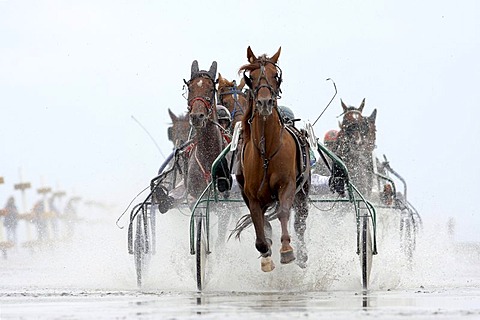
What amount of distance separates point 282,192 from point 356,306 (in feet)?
9.71

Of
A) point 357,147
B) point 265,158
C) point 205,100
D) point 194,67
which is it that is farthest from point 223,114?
point 357,147

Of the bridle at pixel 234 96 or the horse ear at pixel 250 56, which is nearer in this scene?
the horse ear at pixel 250 56

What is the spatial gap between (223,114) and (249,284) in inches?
103

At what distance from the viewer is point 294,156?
1428cm

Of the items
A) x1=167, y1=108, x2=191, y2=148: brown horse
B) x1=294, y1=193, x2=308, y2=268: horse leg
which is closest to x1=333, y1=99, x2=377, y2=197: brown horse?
x1=167, y1=108, x2=191, y2=148: brown horse

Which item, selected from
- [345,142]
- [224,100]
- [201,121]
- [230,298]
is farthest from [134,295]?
[345,142]

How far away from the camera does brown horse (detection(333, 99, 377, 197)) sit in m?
20.8

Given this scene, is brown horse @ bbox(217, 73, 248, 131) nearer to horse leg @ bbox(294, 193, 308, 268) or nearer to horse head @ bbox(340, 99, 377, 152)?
horse leg @ bbox(294, 193, 308, 268)

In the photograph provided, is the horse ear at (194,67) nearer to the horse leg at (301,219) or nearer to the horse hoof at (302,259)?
the horse leg at (301,219)

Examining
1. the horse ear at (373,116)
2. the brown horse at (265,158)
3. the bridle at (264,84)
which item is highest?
the horse ear at (373,116)

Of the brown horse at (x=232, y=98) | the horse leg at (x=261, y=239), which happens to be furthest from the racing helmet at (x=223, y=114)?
the horse leg at (x=261, y=239)

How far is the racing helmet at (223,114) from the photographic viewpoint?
55.9 feet

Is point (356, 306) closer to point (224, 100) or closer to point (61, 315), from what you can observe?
point (61, 315)

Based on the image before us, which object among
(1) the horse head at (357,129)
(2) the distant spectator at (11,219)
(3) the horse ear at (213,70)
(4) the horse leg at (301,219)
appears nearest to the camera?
(4) the horse leg at (301,219)
